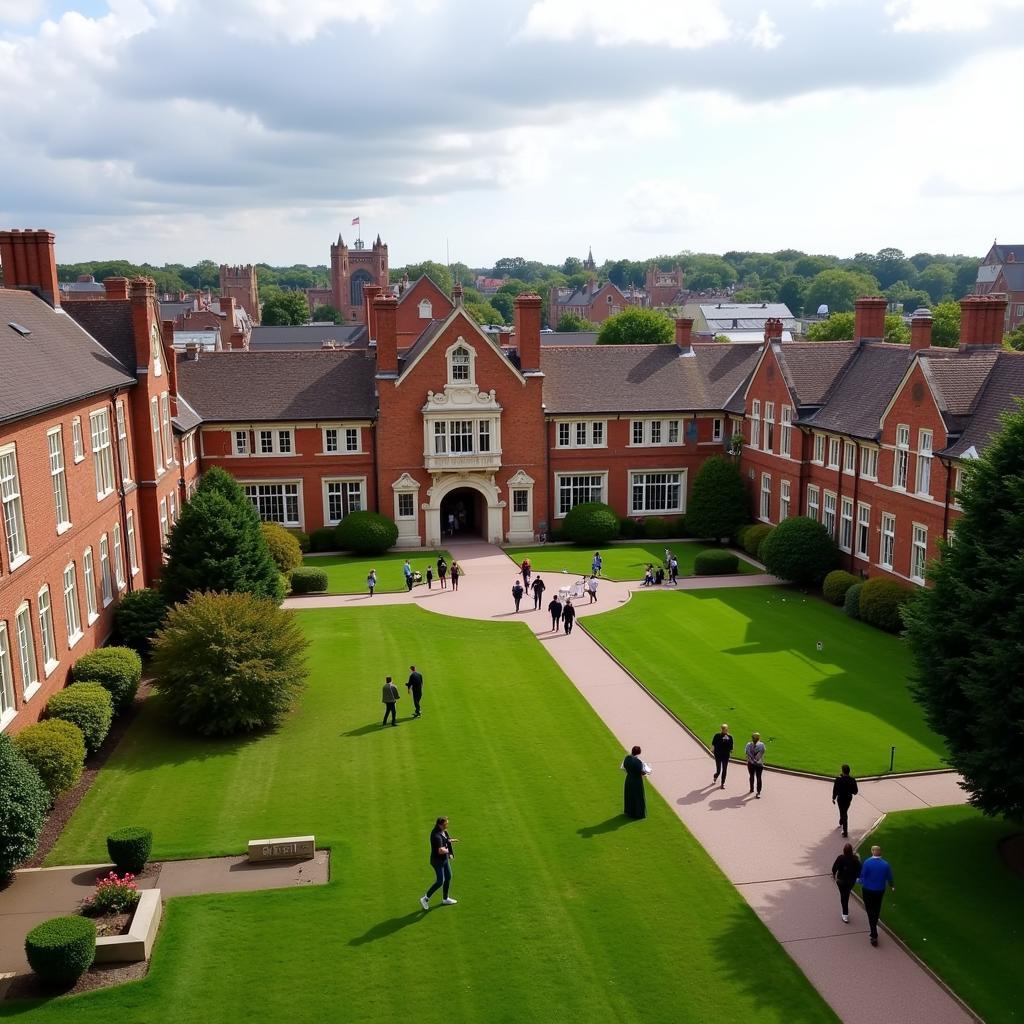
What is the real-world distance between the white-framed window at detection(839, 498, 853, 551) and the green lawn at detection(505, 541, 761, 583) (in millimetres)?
4915

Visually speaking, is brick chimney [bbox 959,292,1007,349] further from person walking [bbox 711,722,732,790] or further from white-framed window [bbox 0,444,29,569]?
white-framed window [bbox 0,444,29,569]

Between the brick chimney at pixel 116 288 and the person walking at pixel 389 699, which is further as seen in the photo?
the brick chimney at pixel 116 288

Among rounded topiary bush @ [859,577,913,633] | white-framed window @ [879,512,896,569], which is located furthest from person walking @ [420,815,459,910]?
white-framed window @ [879,512,896,569]

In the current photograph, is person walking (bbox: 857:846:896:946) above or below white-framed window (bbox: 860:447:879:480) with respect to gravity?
below

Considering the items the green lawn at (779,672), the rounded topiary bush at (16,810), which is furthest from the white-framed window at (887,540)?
the rounded topiary bush at (16,810)

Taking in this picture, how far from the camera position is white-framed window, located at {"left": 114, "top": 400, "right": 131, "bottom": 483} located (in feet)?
110

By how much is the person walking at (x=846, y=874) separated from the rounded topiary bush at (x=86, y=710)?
17.8 m

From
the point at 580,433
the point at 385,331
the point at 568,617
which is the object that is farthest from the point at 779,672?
the point at 385,331

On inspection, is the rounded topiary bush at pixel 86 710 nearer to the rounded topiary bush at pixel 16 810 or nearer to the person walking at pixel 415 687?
the rounded topiary bush at pixel 16 810

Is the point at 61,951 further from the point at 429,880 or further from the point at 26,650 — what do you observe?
the point at 26,650

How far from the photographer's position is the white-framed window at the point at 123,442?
33594 millimetres

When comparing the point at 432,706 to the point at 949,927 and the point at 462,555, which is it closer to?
the point at 949,927

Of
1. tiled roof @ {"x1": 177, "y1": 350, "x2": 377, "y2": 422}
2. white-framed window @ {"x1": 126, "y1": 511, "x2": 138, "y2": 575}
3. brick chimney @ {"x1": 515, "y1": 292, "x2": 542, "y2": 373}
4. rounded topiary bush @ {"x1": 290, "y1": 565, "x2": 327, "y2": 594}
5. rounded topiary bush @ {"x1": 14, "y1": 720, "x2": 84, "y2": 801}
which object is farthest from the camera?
brick chimney @ {"x1": 515, "y1": 292, "x2": 542, "y2": 373}

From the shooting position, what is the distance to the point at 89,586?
96.4 ft
